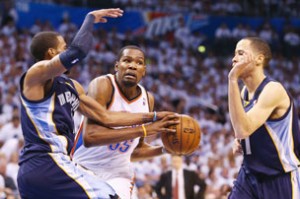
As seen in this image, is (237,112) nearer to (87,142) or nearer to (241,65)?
(241,65)

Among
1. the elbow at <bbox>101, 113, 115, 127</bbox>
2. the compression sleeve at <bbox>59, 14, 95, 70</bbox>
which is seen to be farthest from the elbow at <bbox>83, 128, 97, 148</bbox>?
the compression sleeve at <bbox>59, 14, 95, 70</bbox>

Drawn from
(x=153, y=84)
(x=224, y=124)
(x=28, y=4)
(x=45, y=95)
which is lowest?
(x=224, y=124)

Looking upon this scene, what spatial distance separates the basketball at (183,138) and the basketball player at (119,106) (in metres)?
0.37

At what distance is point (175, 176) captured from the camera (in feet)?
31.3

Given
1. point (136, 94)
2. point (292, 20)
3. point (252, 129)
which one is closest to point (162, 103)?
point (292, 20)

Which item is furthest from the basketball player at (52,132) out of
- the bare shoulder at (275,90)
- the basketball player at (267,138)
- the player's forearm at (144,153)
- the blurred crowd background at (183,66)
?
the blurred crowd background at (183,66)

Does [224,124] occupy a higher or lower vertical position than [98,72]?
lower

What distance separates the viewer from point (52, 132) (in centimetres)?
474

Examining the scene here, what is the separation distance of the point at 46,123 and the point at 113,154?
4.13 feet

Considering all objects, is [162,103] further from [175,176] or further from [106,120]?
[106,120]

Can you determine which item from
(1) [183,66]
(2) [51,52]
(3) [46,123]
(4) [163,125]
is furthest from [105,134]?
(1) [183,66]

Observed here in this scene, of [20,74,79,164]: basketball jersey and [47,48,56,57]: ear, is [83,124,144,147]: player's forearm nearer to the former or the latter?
[20,74,79,164]: basketball jersey

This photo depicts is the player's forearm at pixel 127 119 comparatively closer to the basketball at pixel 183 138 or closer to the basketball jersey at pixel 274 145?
the basketball at pixel 183 138

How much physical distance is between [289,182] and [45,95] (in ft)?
6.86
